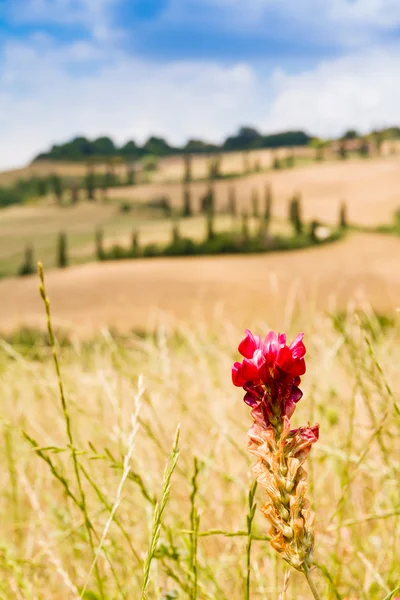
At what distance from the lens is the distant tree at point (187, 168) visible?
528 centimetres

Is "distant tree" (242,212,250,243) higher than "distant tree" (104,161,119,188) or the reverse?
the reverse

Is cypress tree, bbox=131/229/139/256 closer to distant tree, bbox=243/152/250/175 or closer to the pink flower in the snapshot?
distant tree, bbox=243/152/250/175

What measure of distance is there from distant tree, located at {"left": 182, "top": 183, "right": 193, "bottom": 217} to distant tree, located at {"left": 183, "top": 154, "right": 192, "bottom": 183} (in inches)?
4.1

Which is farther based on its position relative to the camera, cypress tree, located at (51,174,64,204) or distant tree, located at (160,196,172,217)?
cypress tree, located at (51,174,64,204)

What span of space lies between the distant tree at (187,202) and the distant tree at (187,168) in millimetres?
105

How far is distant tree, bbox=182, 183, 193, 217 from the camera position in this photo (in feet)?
16.1

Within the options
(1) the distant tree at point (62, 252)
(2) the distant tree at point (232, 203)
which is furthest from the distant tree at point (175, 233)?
(1) the distant tree at point (62, 252)

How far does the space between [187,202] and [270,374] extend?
477cm

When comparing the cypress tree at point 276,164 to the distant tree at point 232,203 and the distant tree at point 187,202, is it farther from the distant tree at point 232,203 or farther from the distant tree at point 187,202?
the distant tree at point 187,202

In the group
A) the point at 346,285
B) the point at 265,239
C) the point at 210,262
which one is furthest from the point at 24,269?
the point at 346,285

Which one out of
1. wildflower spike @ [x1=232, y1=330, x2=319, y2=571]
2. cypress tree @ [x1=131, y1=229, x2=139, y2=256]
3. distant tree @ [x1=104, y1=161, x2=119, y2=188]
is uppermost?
distant tree @ [x1=104, y1=161, x2=119, y2=188]

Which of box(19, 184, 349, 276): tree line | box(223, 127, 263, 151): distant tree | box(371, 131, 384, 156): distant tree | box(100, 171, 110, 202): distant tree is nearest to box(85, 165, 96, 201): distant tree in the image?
box(100, 171, 110, 202): distant tree

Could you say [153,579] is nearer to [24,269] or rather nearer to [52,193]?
[24,269]

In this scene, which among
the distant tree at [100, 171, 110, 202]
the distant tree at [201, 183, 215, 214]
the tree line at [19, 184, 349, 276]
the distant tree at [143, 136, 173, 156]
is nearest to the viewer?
the tree line at [19, 184, 349, 276]
